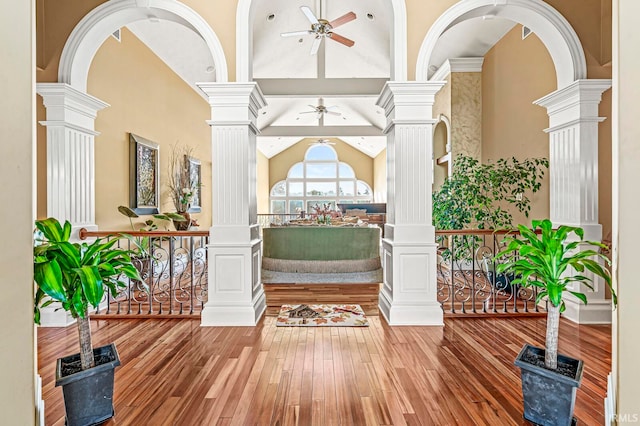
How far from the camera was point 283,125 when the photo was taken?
11.4 meters

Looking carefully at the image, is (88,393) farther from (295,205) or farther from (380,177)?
(295,205)

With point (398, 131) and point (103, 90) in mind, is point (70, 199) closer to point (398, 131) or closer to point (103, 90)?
point (103, 90)

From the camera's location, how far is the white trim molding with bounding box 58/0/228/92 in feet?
11.3

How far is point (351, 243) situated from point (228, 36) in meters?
3.41

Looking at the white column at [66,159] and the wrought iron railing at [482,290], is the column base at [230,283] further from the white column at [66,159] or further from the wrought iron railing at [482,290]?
the wrought iron railing at [482,290]

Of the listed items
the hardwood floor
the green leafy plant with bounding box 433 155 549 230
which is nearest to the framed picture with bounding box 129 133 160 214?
the hardwood floor

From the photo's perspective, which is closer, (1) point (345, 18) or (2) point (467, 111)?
(1) point (345, 18)

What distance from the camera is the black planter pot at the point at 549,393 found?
1.77 meters

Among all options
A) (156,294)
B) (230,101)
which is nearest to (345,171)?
(156,294)

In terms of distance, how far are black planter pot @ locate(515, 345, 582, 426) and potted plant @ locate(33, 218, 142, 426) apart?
2.11 metres

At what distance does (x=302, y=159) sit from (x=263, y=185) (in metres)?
2.17

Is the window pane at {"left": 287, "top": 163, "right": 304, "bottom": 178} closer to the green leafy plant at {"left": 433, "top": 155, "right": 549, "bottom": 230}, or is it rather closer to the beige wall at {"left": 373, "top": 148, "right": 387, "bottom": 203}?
the beige wall at {"left": 373, "top": 148, "right": 387, "bottom": 203}

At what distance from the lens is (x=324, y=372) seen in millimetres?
2465

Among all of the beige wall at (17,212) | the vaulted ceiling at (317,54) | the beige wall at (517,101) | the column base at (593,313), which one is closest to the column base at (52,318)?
the beige wall at (17,212)
